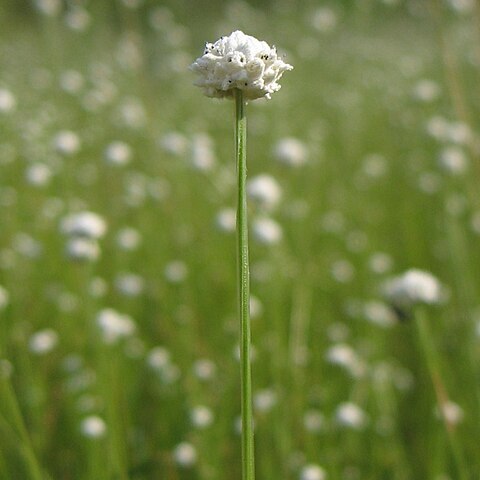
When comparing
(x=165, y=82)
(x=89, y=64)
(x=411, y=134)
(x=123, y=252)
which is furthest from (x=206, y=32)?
(x=123, y=252)

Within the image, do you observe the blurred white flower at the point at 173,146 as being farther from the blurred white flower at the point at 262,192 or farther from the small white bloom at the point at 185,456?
the small white bloom at the point at 185,456

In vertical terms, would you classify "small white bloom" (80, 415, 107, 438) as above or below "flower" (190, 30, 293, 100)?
below

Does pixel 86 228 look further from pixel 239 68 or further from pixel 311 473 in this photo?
pixel 239 68

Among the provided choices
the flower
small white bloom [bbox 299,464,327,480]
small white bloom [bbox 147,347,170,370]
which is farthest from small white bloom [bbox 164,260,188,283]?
the flower

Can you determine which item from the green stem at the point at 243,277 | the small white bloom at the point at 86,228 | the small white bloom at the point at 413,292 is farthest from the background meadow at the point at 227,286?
the green stem at the point at 243,277

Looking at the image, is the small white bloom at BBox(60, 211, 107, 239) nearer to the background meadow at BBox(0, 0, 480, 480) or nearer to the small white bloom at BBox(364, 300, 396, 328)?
the background meadow at BBox(0, 0, 480, 480)

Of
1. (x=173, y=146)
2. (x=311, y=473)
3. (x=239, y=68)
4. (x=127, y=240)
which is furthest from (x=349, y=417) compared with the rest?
(x=173, y=146)
